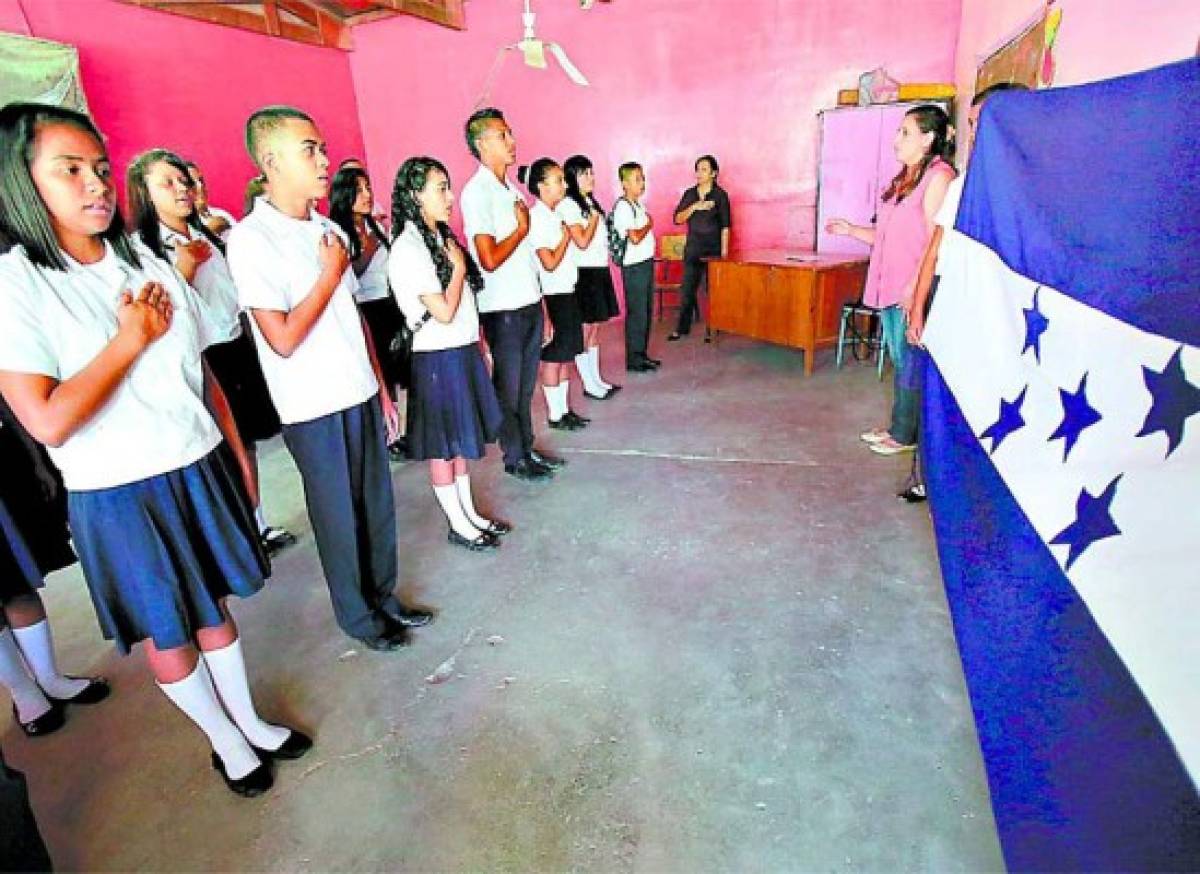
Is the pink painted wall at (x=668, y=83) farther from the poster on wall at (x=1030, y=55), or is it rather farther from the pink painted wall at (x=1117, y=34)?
the pink painted wall at (x=1117, y=34)

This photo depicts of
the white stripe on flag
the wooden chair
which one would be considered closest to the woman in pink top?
the white stripe on flag

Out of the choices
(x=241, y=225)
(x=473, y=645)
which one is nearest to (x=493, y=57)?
(x=241, y=225)

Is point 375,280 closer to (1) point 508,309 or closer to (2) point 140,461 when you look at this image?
(1) point 508,309

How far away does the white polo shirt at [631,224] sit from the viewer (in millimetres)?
4523

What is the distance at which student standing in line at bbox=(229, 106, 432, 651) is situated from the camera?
60.9 inches

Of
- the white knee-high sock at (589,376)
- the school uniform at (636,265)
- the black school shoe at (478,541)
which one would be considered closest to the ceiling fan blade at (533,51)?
the school uniform at (636,265)

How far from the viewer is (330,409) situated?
1688 mm

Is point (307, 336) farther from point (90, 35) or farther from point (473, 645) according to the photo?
point (90, 35)

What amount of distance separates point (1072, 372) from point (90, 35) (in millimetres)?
5970

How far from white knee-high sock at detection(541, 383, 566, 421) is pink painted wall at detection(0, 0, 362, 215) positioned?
11.5 ft

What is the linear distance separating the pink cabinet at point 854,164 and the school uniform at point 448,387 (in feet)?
13.3

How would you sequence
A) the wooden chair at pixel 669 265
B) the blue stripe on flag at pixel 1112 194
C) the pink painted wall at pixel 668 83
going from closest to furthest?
1. the blue stripe on flag at pixel 1112 194
2. the pink painted wall at pixel 668 83
3. the wooden chair at pixel 669 265

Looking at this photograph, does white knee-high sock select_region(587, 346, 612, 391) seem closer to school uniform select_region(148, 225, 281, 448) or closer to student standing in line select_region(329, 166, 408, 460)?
student standing in line select_region(329, 166, 408, 460)

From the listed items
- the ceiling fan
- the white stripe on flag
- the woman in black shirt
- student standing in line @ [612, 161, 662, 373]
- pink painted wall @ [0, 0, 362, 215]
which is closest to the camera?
the white stripe on flag
